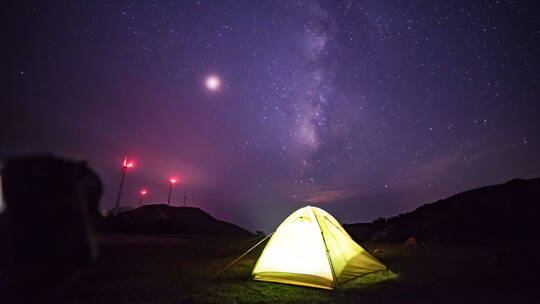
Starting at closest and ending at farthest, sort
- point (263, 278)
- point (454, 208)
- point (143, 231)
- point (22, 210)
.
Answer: point (22, 210), point (263, 278), point (454, 208), point (143, 231)

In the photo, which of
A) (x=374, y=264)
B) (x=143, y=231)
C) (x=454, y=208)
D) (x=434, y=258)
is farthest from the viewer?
(x=143, y=231)

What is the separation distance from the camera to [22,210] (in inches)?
79.4

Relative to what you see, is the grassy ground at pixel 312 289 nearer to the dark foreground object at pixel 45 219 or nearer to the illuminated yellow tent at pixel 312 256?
the illuminated yellow tent at pixel 312 256

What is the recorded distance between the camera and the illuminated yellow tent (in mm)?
6547

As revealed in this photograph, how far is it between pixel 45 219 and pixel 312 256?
602 cm

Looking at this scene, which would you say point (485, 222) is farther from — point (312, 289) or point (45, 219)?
point (45, 219)

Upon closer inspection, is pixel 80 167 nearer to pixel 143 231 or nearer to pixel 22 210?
pixel 22 210

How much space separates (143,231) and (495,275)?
31401 mm

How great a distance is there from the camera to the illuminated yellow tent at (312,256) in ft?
21.5

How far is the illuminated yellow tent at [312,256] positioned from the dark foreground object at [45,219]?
5617 millimetres

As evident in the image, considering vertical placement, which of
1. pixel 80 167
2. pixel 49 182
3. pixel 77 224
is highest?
pixel 80 167

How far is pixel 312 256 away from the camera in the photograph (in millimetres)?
6770

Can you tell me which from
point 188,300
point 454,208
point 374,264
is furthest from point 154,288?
point 454,208

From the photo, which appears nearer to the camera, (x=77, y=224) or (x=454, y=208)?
(x=77, y=224)
